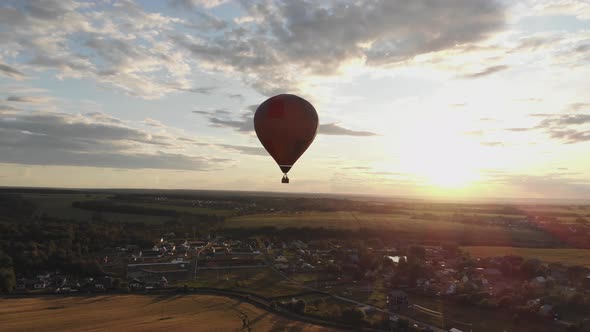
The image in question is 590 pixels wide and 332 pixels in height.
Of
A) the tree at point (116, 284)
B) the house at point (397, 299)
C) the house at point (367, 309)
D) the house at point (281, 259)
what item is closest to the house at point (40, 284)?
the tree at point (116, 284)

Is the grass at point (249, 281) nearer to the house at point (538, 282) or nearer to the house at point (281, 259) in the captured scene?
the house at point (281, 259)

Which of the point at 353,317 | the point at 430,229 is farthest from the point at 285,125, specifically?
the point at 430,229

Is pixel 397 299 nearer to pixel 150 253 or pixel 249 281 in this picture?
pixel 249 281

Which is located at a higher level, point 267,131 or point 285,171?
point 267,131

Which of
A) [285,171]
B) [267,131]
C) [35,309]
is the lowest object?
[35,309]

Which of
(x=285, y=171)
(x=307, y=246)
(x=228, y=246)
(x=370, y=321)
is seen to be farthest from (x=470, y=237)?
(x=285, y=171)

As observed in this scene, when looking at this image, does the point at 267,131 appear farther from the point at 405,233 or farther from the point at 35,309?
the point at 405,233

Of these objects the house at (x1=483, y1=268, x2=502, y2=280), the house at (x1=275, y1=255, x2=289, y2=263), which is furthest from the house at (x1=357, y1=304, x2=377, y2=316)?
the house at (x1=275, y1=255, x2=289, y2=263)
